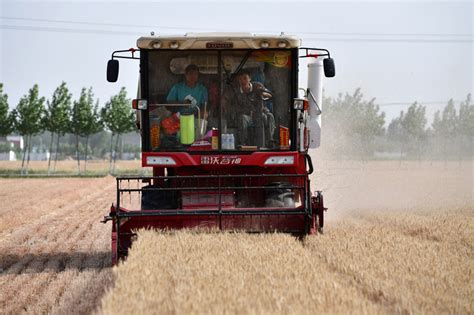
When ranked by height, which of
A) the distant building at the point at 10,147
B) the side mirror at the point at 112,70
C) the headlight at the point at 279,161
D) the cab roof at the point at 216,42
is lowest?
the distant building at the point at 10,147

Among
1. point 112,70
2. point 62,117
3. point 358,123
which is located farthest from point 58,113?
point 112,70

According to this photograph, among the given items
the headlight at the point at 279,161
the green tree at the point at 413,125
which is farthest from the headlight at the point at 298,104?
the green tree at the point at 413,125

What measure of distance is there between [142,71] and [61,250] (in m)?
3.66

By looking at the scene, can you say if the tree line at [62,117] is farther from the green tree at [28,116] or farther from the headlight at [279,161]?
the headlight at [279,161]

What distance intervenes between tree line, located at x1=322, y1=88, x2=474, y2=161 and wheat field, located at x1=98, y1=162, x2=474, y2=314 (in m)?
13.8

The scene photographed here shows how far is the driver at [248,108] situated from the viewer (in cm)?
1179

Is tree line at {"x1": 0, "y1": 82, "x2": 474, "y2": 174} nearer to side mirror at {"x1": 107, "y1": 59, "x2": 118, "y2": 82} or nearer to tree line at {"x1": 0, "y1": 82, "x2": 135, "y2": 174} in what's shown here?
tree line at {"x1": 0, "y1": 82, "x2": 135, "y2": 174}

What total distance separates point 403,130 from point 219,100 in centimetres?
4712

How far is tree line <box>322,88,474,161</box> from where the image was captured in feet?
92.8

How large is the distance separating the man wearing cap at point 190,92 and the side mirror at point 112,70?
764mm

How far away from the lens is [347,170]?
2639 cm

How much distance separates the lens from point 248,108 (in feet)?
38.8

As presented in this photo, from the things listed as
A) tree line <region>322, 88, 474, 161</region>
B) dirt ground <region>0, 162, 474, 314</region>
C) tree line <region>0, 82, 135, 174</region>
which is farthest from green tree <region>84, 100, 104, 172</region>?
dirt ground <region>0, 162, 474, 314</region>

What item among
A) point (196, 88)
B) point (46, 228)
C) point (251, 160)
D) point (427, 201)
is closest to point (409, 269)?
point (251, 160)
